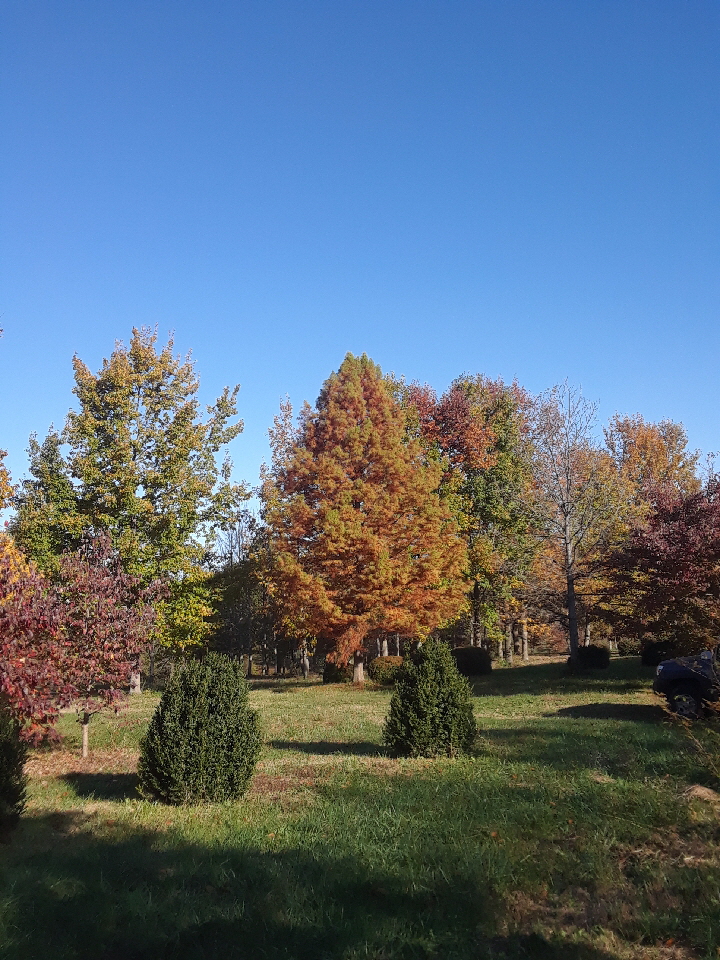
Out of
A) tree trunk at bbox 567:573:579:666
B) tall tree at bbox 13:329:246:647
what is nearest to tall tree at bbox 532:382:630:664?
tree trunk at bbox 567:573:579:666

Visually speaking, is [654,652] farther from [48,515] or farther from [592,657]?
[48,515]

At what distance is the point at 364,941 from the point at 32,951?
2.02 metres

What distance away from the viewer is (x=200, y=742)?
787cm

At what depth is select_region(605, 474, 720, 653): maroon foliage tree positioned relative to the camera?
16.4 metres

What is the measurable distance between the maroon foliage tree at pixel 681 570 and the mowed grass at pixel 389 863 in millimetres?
7439

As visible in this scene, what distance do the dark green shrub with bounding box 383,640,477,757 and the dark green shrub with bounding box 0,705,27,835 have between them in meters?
5.00

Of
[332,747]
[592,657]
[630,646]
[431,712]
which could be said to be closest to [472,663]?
[592,657]

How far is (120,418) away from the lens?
1044 inches

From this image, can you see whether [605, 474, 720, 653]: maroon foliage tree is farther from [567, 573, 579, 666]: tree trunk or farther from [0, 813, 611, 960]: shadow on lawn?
[0, 813, 611, 960]: shadow on lawn

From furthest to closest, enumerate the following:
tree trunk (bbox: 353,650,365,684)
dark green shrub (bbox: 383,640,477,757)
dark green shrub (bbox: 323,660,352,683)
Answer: dark green shrub (bbox: 323,660,352,683), tree trunk (bbox: 353,650,365,684), dark green shrub (bbox: 383,640,477,757)

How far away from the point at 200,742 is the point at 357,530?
50.1 feet

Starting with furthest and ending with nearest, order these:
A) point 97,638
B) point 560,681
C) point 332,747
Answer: point 560,681 < point 97,638 < point 332,747

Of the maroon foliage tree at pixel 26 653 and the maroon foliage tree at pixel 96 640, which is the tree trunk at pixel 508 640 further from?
the maroon foliage tree at pixel 26 653

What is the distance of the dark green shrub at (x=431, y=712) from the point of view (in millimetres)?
9766
